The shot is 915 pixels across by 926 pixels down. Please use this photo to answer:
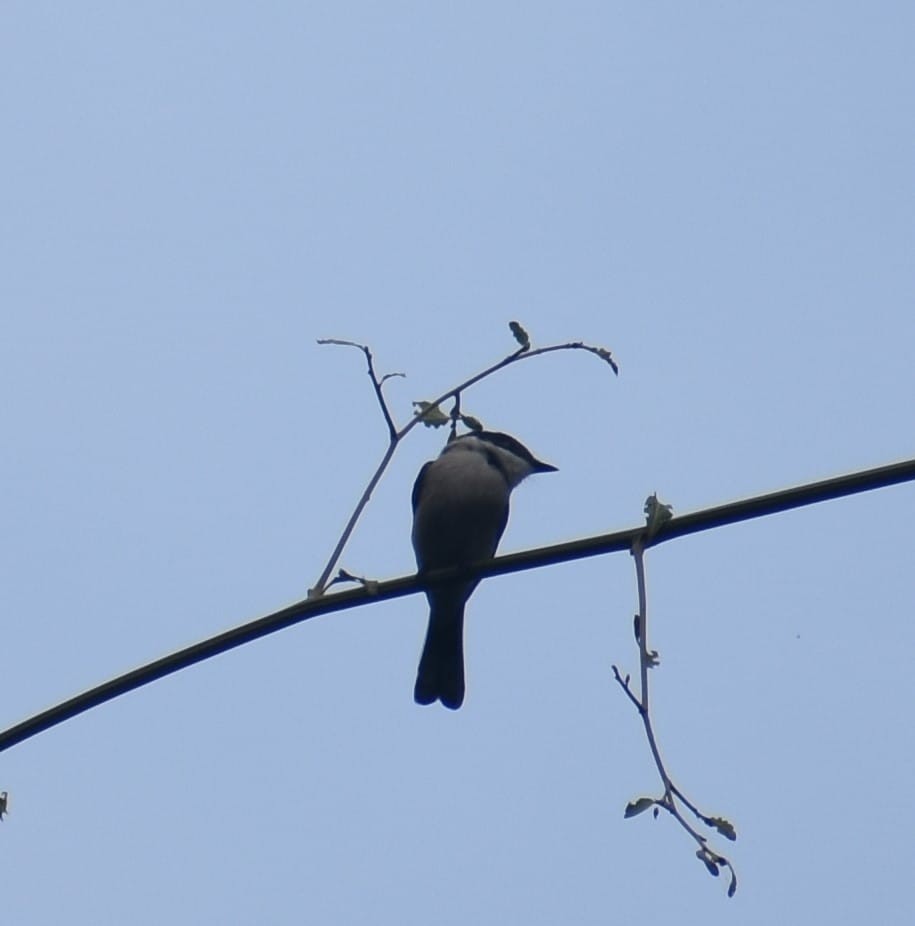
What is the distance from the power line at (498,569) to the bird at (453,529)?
3059 mm

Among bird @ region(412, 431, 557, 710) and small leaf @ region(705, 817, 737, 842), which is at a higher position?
bird @ region(412, 431, 557, 710)

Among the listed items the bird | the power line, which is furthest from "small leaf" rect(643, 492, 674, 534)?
the bird

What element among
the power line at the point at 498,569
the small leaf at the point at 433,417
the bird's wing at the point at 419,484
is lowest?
the power line at the point at 498,569

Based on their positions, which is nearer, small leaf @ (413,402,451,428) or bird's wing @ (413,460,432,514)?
small leaf @ (413,402,451,428)

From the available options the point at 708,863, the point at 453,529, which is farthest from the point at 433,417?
the point at 453,529

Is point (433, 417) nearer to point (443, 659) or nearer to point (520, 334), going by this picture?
point (520, 334)

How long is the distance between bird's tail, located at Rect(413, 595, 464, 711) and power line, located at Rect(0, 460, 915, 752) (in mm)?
3398

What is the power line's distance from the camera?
2271 millimetres

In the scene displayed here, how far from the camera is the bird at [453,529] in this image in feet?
19.2

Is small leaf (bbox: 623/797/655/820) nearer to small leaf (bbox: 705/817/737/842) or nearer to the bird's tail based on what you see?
small leaf (bbox: 705/817/737/842)

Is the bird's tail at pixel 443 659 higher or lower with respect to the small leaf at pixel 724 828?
higher

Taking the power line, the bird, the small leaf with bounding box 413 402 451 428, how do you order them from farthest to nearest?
1. the bird
2. the small leaf with bounding box 413 402 451 428
3. the power line

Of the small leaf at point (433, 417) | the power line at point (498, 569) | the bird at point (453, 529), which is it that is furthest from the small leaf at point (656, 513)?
the bird at point (453, 529)

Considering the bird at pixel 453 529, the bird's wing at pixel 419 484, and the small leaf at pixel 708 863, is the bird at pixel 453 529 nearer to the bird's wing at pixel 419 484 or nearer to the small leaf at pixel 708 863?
the bird's wing at pixel 419 484
